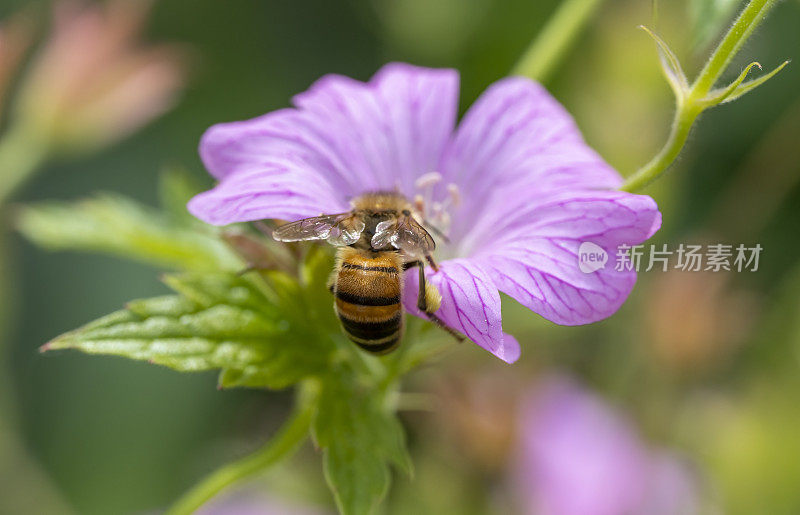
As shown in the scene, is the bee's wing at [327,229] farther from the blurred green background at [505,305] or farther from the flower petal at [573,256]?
the blurred green background at [505,305]

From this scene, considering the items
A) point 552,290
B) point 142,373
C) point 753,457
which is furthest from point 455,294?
point 142,373

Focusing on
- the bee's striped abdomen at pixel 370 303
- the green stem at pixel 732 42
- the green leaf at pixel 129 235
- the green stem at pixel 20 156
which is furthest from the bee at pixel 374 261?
the green stem at pixel 20 156

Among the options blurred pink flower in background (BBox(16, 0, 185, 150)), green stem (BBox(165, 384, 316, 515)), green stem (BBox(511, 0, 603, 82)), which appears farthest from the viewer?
blurred pink flower in background (BBox(16, 0, 185, 150))

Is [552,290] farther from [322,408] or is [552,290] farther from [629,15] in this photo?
[629,15]

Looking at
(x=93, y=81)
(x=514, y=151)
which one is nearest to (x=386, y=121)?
(x=514, y=151)

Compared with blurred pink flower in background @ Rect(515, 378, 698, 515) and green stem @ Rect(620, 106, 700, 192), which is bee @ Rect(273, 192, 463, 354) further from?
blurred pink flower in background @ Rect(515, 378, 698, 515)

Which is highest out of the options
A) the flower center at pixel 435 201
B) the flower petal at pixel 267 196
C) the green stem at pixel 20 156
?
the flower petal at pixel 267 196
